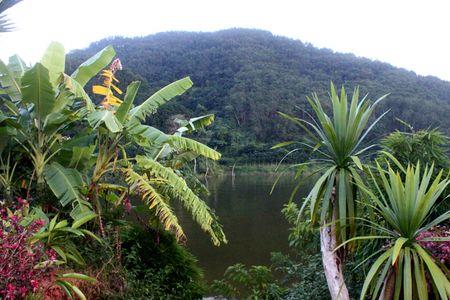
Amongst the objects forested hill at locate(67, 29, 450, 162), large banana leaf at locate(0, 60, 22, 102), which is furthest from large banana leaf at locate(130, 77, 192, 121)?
forested hill at locate(67, 29, 450, 162)

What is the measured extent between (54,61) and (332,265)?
4.42 meters

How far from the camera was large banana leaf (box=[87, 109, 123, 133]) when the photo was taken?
4.68 meters

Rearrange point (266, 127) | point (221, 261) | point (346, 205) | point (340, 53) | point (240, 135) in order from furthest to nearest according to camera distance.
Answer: point (340, 53) < point (266, 127) < point (240, 135) < point (221, 261) < point (346, 205)

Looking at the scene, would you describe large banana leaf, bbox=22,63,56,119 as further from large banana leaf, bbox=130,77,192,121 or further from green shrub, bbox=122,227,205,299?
green shrub, bbox=122,227,205,299

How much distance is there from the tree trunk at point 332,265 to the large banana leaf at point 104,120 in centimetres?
253

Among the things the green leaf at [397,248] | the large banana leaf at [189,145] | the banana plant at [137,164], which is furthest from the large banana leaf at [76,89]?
the green leaf at [397,248]

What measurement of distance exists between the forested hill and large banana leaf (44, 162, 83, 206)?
1250 inches

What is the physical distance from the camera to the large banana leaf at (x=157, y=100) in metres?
5.89

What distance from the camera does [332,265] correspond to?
337cm

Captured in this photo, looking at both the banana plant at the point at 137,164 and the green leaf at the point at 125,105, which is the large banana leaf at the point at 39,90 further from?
the green leaf at the point at 125,105

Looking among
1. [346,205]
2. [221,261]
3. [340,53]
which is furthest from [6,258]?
[340,53]

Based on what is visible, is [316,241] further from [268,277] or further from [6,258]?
[6,258]

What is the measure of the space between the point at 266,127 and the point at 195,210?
56682 mm

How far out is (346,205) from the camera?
353 centimetres
